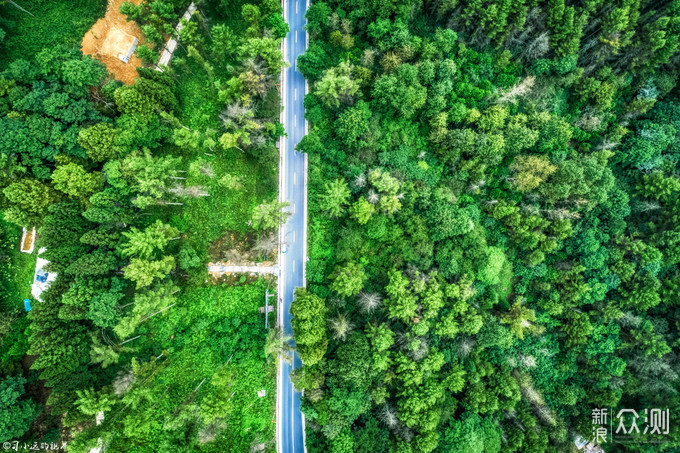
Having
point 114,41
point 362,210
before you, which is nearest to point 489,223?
point 362,210

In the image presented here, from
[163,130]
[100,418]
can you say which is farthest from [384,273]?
[100,418]

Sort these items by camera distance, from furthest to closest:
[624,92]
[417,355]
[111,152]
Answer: [624,92] → [417,355] → [111,152]

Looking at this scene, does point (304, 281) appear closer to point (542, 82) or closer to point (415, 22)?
point (415, 22)

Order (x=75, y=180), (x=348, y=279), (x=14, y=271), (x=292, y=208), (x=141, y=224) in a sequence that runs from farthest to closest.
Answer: (x=292, y=208) → (x=141, y=224) → (x=14, y=271) → (x=348, y=279) → (x=75, y=180)

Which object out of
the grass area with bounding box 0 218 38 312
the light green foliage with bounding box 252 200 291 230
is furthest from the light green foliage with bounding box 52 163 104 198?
the light green foliage with bounding box 252 200 291 230

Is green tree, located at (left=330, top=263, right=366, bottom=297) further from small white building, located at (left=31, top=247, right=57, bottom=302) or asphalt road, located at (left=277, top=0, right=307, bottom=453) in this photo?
small white building, located at (left=31, top=247, right=57, bottom=302)

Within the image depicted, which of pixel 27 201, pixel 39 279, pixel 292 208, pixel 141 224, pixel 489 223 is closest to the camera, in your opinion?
pixel 27 201

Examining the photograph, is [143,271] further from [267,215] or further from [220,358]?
[267,215]
